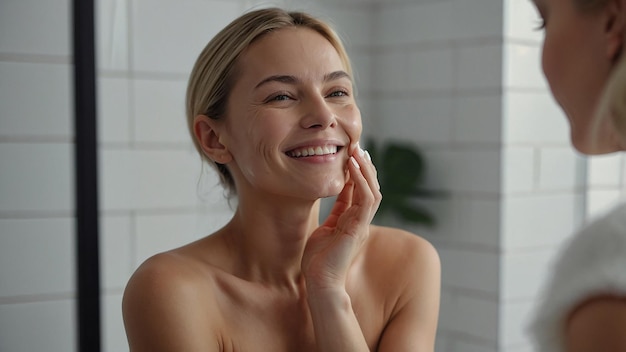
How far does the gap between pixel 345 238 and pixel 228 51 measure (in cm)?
31

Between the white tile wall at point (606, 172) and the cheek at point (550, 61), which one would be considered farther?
the white tile wall at point (606, 172)

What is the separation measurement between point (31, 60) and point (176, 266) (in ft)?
1.11

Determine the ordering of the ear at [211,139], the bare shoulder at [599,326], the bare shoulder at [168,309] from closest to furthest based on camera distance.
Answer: the bare shoulder at [599,326] → the bare shoulder at [168,309] → the ear at [211,139]

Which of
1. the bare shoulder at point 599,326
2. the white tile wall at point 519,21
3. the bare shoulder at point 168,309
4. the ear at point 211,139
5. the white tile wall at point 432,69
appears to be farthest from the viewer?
the white tile wall at point 432,69

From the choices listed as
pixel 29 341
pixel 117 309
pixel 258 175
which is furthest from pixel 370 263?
pixel 29 341

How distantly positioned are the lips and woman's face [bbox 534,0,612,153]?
0.38 m

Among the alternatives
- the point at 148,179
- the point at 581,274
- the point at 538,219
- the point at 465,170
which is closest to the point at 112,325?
the point at 148,179

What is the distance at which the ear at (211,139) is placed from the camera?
39.2 inches

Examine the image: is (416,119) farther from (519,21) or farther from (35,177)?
(35,177)

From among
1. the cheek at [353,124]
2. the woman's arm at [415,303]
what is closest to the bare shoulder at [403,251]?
the woman's arm at [415,303]

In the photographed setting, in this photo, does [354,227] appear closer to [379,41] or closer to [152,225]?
[152,225]

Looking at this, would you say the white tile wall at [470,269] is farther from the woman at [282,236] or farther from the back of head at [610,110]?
the back of head at [610,110]

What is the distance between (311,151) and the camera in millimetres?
921

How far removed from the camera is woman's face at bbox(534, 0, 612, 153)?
0.54m
